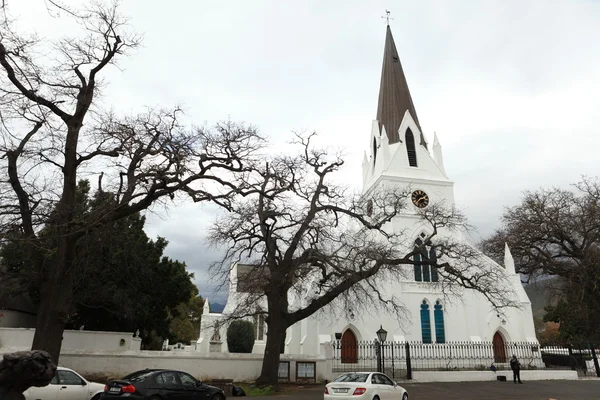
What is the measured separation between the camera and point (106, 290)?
20.1m

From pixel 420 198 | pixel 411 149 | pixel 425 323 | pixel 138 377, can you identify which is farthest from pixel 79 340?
pixel 411 149

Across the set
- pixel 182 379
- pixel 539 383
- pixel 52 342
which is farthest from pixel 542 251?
pixel 52 342

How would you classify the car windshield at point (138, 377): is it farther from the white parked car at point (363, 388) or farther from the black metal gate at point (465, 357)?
the black metal gate at point (465, 357)

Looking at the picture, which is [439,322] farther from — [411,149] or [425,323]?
[411,149]

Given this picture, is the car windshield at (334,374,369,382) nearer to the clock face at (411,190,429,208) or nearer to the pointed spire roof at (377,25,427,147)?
the clock face at (411,190,429,208)

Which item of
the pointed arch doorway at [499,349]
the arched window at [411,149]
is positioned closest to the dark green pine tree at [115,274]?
the pointed arch doorway at [499,349]

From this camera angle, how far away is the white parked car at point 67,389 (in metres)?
10.7

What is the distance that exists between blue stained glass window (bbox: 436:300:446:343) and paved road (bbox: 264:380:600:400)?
8.99 meters

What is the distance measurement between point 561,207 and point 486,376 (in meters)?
11.8

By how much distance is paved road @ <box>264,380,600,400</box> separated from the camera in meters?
16.3

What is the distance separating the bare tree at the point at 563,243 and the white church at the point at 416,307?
229cm

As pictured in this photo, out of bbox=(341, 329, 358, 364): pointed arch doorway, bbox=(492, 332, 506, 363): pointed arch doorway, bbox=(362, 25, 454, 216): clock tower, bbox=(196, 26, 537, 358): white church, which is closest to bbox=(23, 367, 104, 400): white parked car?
bbox=(196, 26, 537, 358): white church

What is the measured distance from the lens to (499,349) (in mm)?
30469

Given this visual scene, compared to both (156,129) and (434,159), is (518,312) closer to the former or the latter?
(434,159)
